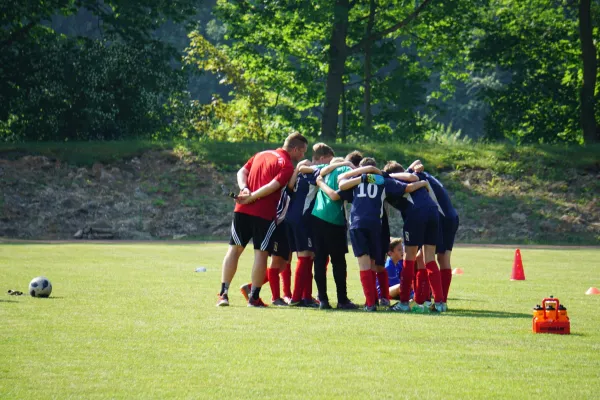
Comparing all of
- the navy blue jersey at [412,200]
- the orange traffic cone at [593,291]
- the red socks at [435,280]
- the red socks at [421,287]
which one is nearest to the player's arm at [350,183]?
the navy blue jersey at [412,200]

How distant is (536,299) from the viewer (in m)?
14.2

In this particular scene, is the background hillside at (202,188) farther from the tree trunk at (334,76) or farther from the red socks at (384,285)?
the red socks at (384,285)

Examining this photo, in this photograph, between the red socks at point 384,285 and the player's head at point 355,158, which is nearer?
the player's head at point 355,158

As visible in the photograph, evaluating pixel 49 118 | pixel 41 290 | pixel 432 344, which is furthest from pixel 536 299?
pixel 49 118

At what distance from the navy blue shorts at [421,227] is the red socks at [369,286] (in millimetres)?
612

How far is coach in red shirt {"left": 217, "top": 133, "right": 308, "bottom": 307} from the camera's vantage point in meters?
12.7

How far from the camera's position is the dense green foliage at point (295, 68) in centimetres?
4291

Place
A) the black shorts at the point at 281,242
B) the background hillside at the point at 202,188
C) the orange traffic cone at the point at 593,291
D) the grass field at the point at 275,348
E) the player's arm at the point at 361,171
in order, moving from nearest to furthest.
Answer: the grass field at the point at 275,348, the player's arm at the point at 361,171, the black shorts at the point at 281,242, the orange traffic cone at the point at 593,291, the background hillside at the point at 202,188

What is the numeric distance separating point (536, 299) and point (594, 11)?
3402 cm

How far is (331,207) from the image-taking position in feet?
41.6

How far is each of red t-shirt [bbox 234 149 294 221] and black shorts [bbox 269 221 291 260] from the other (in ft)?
0.75

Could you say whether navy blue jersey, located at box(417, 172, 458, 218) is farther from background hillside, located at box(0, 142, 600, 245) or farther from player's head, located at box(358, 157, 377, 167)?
background hillside, located at box(0, 142, 600, 245)

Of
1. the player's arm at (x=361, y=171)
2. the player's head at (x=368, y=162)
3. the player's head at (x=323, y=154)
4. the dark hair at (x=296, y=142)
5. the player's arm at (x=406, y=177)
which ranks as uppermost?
the dark hair at (x=296, y=142)

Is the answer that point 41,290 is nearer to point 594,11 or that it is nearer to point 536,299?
point 536,299
